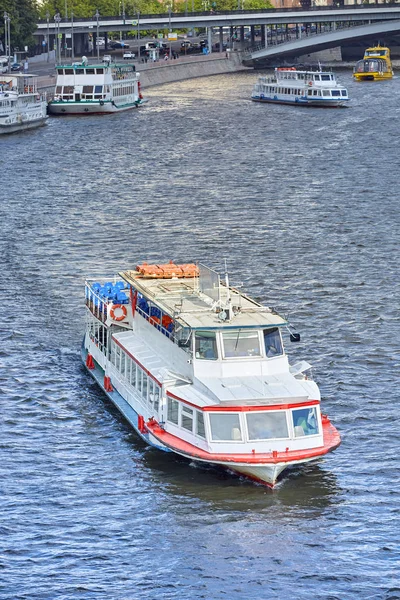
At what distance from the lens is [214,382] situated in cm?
3881

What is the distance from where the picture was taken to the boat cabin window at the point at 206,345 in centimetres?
3938

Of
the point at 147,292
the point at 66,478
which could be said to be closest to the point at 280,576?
the point at 66,478

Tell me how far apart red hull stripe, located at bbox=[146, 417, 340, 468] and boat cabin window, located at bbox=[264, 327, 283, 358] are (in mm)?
2725

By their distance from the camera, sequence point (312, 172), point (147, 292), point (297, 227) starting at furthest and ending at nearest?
1. point (312, 172)
2. point (297, 227)
3. point (147, 292)

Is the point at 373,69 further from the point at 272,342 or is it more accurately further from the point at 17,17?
the point at 272,342

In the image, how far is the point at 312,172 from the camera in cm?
10350

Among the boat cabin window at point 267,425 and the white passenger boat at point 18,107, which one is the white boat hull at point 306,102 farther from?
the boat cabin window at point 267,425

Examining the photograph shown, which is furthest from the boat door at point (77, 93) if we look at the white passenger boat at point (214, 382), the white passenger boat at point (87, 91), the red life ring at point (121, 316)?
the white passenger boat at point (214, 382)

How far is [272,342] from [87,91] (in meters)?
111

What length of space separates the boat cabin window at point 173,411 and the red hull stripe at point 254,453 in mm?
459

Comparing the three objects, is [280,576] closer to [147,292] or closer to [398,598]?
[398,598]

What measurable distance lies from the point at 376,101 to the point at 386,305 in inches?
4023

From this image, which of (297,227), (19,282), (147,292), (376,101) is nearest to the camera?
(147,292)

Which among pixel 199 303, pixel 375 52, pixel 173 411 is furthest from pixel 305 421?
pixel 375 52
